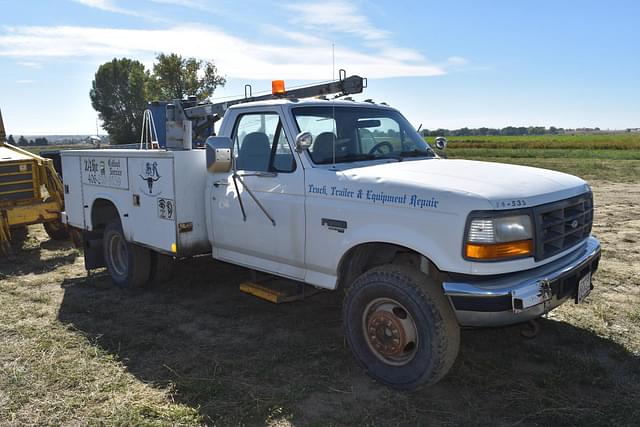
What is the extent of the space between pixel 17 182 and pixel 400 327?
24.5 ft

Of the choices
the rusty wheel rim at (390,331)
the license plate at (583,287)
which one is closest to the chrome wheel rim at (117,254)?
the rusty wheel rim at (390,331)

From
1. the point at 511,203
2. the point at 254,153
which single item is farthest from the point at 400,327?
the point at 254,153

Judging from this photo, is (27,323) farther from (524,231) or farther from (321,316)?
(524,231)

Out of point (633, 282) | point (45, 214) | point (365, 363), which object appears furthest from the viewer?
point (45, 214)

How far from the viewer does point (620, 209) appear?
37.3ft

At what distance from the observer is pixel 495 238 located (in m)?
3.42

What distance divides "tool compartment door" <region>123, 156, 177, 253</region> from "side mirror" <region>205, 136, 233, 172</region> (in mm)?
1059

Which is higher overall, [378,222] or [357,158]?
[357,158]

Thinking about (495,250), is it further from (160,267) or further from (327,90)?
(160,267)

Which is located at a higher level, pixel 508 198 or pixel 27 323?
pixel 508 198

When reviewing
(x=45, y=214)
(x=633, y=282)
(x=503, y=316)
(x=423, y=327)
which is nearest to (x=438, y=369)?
(x=423, y=327)

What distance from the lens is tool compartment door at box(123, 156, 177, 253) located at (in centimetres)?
534

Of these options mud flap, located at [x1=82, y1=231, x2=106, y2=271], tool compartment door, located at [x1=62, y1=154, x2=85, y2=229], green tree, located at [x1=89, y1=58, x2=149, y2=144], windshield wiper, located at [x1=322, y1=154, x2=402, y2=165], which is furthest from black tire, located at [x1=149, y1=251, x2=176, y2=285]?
green tree, located at [x1=89, y1=58, x2=149, y2=144]

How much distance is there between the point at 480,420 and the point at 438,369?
398 millimetres
